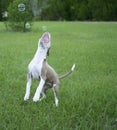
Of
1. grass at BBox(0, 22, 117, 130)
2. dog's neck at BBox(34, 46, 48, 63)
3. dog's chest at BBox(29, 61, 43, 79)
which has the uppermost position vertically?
dog's neck at BBox(34, 46, 48, 63)

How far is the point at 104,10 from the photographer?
29.4 metres

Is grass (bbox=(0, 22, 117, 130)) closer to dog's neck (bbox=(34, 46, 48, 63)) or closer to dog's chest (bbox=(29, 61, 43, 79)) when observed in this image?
dog's chest (bbox=(29, 61, 43, 79))

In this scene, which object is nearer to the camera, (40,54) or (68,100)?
(40,54)

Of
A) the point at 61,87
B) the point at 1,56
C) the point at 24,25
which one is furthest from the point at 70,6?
the point at 61,87

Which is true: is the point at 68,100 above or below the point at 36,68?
below

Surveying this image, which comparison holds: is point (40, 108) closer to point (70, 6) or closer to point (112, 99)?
point (112, 99)

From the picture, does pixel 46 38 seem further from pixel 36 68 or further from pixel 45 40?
pixel 36 68

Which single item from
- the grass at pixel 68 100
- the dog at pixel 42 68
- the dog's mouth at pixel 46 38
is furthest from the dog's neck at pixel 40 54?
the grass at pixel 68 100

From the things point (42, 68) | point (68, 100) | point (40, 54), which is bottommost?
point (68, 100)

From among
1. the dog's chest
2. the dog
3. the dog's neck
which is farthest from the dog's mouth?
the dog's chest

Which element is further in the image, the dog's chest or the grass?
the dog's chest

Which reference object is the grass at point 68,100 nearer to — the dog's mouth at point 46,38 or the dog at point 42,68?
the dog at point 42,68

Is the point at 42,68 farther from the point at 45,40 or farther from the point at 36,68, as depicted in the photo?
the point at 45,40

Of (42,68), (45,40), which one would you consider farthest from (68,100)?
(45,40)
